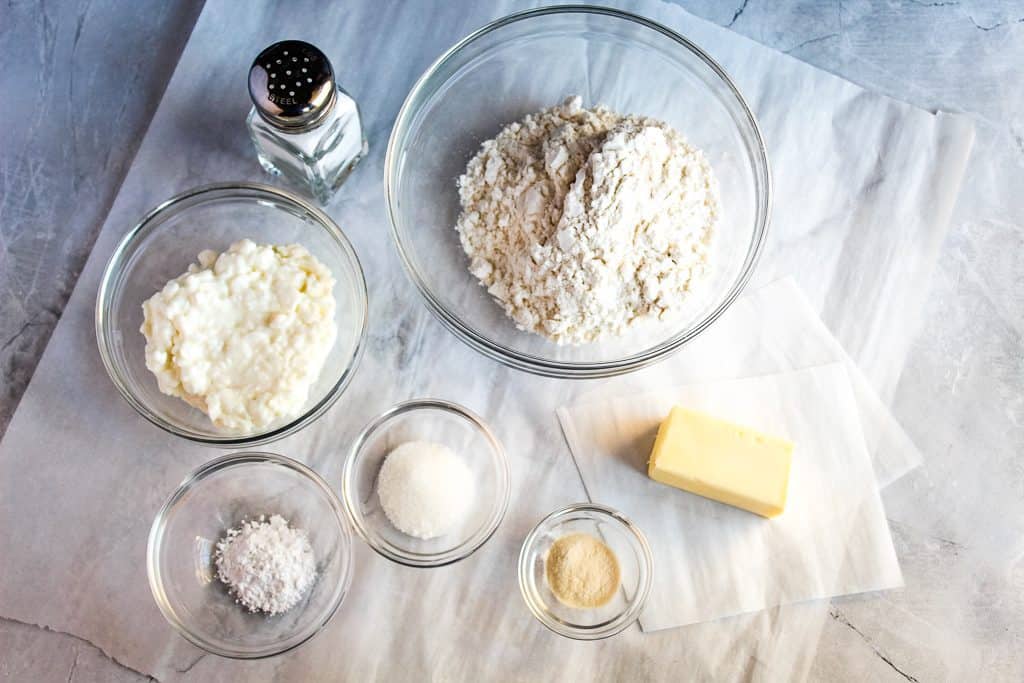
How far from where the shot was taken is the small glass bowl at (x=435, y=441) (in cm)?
132

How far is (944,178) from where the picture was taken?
1.42m

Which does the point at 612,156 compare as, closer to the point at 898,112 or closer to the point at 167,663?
the point at 898,112

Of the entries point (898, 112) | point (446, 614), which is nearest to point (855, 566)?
point (446, 614)

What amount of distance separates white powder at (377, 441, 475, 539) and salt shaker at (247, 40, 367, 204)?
1.47 feet

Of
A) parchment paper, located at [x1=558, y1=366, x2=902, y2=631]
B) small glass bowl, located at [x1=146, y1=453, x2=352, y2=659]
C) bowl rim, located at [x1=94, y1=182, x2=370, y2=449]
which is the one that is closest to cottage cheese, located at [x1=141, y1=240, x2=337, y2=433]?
bowl rim, located at [x1=94, y1=182, x2=370, y2=449]

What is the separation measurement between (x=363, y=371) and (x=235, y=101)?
51 cm

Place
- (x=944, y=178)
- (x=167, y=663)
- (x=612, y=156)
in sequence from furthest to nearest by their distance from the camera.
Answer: (x=944, y=178), (x=167, y=663), (x=612, y=156)

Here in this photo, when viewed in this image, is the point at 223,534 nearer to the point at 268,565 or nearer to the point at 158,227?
the point at 268,565

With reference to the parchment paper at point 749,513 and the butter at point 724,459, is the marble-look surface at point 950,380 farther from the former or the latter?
the butter at point 724,459

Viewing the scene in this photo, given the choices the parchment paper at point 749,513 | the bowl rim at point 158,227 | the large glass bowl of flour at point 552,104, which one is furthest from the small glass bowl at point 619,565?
the bowl rim at point 158,227

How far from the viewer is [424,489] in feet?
4.28

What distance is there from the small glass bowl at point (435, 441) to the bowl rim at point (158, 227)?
0.11 m

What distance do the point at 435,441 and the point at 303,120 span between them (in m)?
0.55

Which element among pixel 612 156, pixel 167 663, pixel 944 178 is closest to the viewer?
pixel 612 156
